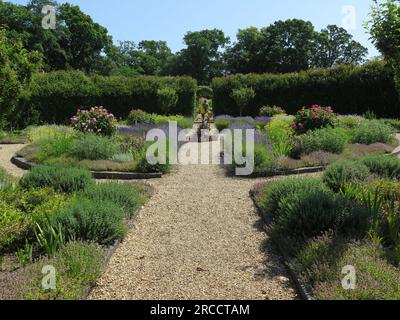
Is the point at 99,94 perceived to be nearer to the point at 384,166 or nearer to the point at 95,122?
the point at 95,122

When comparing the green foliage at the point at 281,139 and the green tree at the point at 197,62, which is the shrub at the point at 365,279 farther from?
the green tree at the point at 197,62

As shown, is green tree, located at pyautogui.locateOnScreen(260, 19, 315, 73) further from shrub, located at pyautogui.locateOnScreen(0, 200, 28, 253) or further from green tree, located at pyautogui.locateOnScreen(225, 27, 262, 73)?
shrub, located at pyautogui.locateOnScreen(0, 200, 28, 253)

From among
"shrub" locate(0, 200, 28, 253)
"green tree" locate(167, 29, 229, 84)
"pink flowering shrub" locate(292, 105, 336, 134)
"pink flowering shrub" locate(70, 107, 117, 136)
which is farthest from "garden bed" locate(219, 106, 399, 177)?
"green tree" locate(167, 29, 229, 84)

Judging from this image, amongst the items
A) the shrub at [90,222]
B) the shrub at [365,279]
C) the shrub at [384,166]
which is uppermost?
the shrub at [384,166]

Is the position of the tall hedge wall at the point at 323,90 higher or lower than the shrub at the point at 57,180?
higher

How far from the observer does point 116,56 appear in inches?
2245

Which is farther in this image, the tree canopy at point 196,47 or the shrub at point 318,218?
the tree canopy at point 196,47

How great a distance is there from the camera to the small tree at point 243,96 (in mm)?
23141

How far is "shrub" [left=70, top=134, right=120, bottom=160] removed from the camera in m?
10.6

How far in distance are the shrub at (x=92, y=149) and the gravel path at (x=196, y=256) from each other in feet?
11.4

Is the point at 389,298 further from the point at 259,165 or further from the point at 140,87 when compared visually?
the point at 140,87

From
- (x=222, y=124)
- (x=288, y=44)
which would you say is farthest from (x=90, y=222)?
(x=288, y=44)

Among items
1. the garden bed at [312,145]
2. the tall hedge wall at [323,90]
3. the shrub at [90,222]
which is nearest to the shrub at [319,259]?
the shrub at [90,222]
